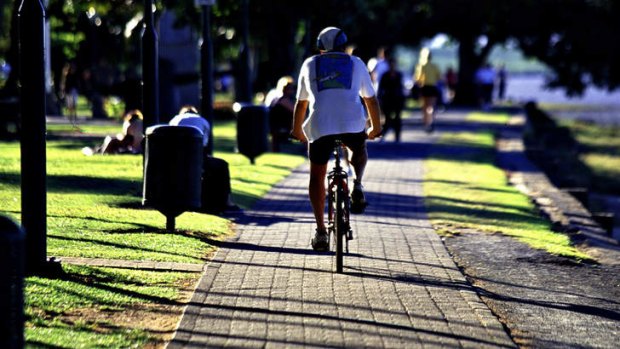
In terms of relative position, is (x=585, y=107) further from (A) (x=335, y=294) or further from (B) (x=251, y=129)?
(A) (x=335, y=294)

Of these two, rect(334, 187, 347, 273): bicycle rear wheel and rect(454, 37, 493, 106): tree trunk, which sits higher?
rect(334, 187, 347, 273): bicycle rear wheel

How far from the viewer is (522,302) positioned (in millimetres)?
9234

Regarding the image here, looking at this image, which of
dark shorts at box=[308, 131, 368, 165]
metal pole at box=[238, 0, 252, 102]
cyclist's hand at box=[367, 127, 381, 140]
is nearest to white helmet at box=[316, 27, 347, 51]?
dark shorts at box=[308, 131, 368, 165]

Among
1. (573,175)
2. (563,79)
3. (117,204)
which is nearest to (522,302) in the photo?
(117,204)

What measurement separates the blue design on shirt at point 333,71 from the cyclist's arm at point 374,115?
0.43m

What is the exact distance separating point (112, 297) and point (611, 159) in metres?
29.8

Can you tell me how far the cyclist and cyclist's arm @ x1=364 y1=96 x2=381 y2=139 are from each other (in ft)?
0.45

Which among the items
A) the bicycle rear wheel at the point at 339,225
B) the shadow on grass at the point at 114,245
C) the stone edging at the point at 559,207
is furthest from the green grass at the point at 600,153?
the bicycle rear wheel at the point at 339,225

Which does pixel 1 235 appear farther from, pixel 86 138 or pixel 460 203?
pixel 86 138

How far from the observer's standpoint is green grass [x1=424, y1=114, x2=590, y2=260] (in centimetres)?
1328

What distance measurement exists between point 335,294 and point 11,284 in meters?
3.36

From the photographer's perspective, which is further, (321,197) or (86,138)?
(86,138)

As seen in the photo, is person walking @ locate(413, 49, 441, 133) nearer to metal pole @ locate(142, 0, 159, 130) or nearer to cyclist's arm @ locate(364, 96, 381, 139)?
metal pole @ locate(142, 0, 159, 130)

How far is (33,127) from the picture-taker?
930 cm
